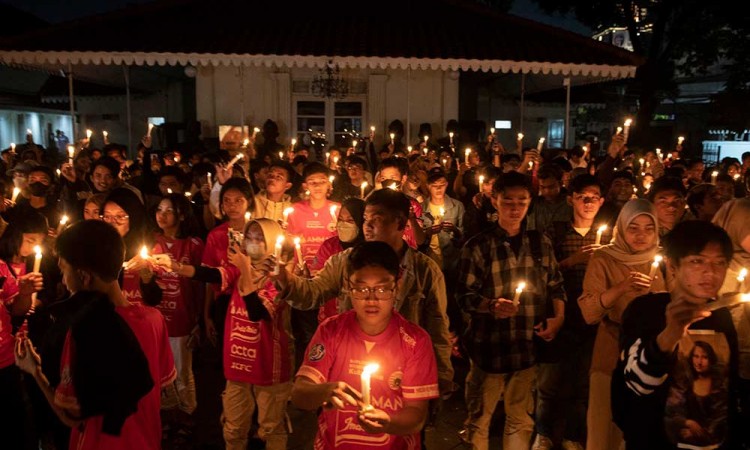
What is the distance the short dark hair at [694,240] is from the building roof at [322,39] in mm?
10223

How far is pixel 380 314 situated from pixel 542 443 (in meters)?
2.38

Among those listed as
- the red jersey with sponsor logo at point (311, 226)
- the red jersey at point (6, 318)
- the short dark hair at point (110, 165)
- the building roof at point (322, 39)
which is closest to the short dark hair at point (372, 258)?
the red jersey at point (6, 318)

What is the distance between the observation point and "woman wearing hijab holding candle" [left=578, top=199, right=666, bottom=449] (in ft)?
12.4

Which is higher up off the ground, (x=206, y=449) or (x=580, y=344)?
(x=580, y=344)

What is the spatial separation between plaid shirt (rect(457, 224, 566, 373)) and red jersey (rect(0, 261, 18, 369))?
2763 millimetres

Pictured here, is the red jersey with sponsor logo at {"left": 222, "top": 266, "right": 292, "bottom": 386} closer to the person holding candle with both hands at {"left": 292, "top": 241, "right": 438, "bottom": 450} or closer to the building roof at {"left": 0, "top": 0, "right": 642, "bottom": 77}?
the person holding candle with both hands at {"left": 292, "top": 241, "right": 438, "bottom": 450}

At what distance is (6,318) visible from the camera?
400cm

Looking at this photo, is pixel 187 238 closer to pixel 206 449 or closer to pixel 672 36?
pixel 206 449

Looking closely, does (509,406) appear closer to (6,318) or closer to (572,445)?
(572,445)

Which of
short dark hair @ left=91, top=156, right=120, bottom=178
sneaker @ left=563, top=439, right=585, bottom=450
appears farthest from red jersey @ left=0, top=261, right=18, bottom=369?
sneaker @ left=563, top=439, right=585, bottom=450

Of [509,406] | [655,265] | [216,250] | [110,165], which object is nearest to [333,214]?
[216,250]

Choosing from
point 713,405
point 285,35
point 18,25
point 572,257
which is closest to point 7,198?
point 572,257

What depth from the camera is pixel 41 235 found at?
4.52 m

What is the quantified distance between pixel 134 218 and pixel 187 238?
0.57 metres
